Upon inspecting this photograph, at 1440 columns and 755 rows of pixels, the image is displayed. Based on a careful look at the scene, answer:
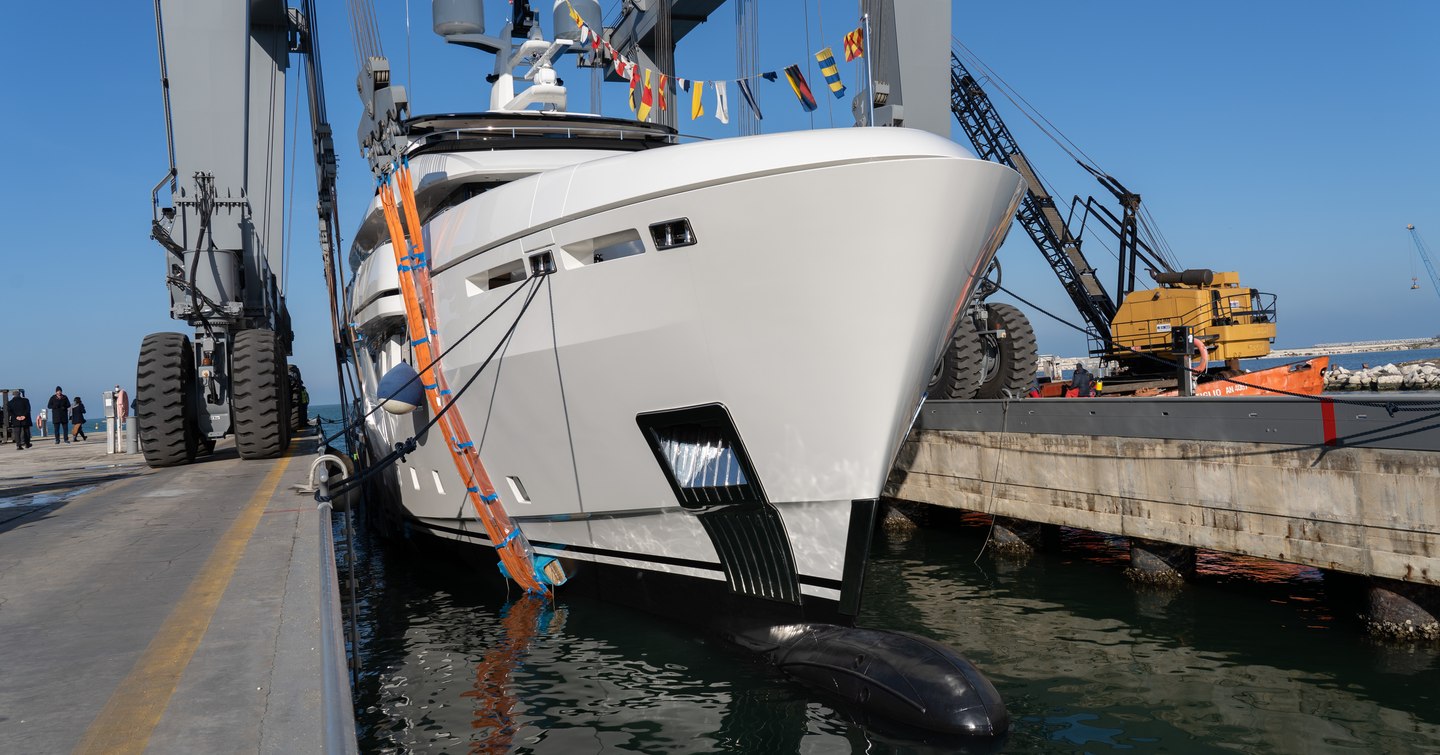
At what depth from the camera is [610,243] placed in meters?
7.19

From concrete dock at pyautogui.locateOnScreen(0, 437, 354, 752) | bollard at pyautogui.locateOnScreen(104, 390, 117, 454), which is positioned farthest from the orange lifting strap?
bollard at pyautogui.locateOnScreen(104, 390, 117, 454)

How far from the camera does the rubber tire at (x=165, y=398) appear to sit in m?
12.2

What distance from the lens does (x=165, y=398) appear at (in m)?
12.3

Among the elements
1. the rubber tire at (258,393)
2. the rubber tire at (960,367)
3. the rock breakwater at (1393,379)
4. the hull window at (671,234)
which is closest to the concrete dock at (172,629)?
the hull window at (671,234)

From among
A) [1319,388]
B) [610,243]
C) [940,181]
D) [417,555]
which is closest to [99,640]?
[610,243]

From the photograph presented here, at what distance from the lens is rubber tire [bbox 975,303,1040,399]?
53.4 feet

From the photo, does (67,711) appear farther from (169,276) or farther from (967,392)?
(967,392)

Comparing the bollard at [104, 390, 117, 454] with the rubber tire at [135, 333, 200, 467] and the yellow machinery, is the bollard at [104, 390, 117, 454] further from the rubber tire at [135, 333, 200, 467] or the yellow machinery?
the yellow machinery

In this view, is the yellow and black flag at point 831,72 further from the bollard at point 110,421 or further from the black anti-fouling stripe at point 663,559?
the bollard at point 110,421

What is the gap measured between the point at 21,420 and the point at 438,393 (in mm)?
20536

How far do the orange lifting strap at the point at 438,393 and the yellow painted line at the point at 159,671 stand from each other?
2.42 meters

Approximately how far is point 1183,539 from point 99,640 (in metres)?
8.81

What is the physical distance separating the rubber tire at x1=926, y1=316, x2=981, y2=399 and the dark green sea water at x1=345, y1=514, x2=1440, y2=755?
498 centimetres

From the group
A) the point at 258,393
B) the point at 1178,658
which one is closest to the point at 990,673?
the point at 1178,658
